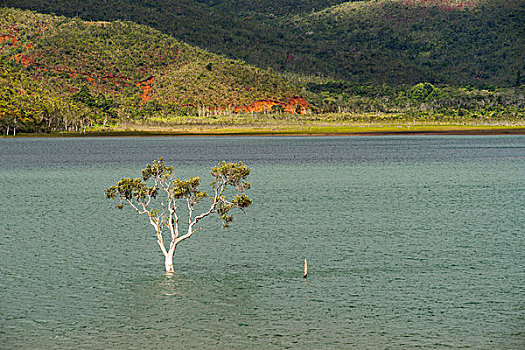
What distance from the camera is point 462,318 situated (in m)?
29.2

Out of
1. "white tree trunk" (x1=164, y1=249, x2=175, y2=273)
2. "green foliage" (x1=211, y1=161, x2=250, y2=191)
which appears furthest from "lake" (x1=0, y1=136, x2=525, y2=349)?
"green foliage" (x1=211, y1=161, x2=250, y2=191)

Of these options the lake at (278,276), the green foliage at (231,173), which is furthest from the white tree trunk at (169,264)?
the green foliage at (231,173)

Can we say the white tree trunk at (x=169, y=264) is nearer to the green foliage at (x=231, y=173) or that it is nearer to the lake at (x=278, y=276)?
the lake at (x=278, y=276)

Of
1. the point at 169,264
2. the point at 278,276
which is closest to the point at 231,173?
the point at 169,264

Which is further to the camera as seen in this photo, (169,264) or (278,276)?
(169,264)

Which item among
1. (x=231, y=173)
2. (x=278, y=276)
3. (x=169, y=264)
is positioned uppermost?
(x=231, y=173)

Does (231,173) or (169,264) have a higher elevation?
(231,173)

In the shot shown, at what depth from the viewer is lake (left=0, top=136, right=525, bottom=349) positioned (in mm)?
27359

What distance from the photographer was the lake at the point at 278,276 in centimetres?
2736

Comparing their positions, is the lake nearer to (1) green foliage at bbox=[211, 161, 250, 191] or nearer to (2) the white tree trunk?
(2) the white tree trunk

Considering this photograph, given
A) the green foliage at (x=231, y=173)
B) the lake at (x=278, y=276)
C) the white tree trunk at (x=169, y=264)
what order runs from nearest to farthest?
1. the lake at (x=278, y=276)
2. the white tree trunk at (x=169, y=264)
3. the green foliage at (x=231, y=173)

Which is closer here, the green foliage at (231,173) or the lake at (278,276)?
the lake at (278,276)

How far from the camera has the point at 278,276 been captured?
119ft

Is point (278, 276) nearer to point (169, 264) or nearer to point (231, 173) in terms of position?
point (169, 264)
